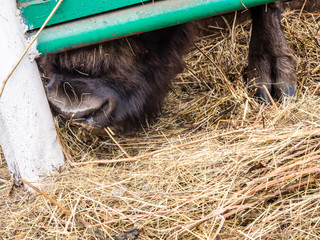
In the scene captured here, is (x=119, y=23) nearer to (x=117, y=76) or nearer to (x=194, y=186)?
(x=117, y=76)

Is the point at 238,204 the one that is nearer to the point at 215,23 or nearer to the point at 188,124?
the point at 188,124

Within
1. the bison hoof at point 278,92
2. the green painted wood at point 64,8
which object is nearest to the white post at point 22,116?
the green painted wood at point 64,8

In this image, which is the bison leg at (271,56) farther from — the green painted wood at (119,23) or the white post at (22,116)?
the white post at (22,116)

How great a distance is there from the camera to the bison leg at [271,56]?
2850 millimetres

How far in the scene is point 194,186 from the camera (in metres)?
1.78

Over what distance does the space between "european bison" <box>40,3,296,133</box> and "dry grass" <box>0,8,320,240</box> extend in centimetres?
22

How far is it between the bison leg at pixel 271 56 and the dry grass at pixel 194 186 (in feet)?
1.44

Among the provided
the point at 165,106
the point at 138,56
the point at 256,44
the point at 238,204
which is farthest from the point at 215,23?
the point at 238,204

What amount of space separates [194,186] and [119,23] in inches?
32.5

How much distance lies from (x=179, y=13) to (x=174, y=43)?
401mm

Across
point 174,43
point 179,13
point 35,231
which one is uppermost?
point 179,13

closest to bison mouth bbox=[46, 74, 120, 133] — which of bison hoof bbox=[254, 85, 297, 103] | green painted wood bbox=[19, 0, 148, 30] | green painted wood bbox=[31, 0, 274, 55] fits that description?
green painted wood bbox=[31, 0, 274, 55]

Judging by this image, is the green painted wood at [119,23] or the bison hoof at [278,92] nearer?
the green painted wood at [119,23]

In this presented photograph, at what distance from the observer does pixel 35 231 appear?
1747 millimetres
